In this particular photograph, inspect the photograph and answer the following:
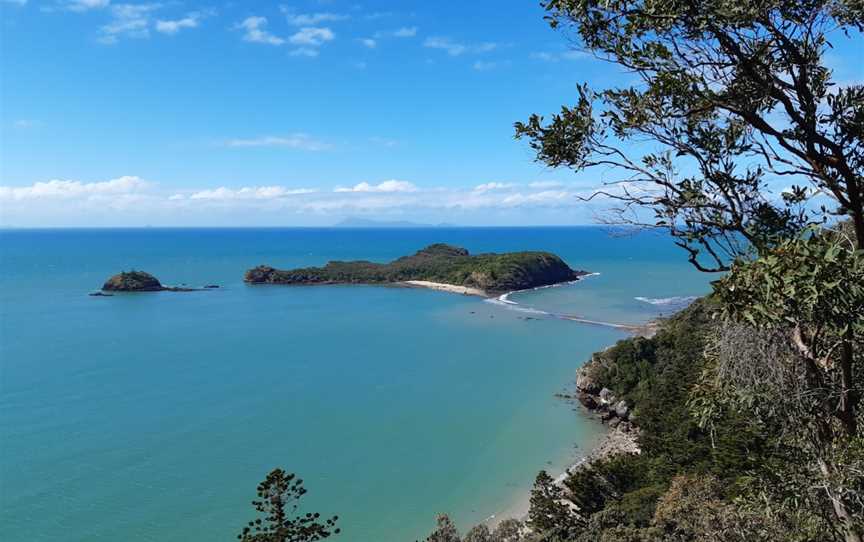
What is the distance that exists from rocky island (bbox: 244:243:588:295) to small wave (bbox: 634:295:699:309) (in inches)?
599

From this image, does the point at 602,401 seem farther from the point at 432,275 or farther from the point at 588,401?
the point at 432,275

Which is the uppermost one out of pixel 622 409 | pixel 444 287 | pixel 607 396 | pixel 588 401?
pixel 444 287

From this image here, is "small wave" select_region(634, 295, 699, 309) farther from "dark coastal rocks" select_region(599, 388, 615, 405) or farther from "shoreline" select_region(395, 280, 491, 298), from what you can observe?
"dark coastal rocks" select_region(599, 388, 615, 405)

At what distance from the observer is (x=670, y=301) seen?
56.0 m

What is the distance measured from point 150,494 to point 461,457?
1079 cm

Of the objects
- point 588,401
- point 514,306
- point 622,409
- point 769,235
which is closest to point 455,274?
point 514,306

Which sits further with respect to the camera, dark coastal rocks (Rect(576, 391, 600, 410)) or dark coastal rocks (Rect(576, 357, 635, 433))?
dark coastal rocks (Rect(576, 391, 600, 410))

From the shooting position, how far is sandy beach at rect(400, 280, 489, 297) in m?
65.2

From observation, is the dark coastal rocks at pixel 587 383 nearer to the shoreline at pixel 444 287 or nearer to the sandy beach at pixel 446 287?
the shoreline at pixel 444 287

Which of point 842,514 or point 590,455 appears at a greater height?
point 842,514

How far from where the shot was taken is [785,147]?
13.3 feet

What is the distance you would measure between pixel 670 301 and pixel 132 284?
62306 mm

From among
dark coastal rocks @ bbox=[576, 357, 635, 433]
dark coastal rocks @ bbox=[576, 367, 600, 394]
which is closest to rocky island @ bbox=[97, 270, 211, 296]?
dark coastal rocks @ bbox=[576, 367, 600, 394]

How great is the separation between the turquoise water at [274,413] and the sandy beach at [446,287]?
11.8m
